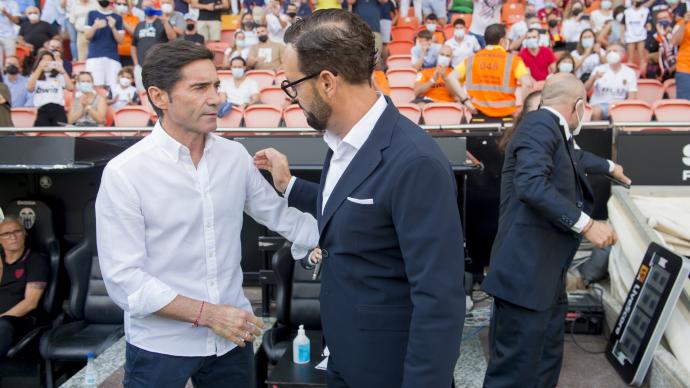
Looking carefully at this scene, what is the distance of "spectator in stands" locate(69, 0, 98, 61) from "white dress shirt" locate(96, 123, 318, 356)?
33.1 ft

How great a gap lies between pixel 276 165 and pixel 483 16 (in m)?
9.25

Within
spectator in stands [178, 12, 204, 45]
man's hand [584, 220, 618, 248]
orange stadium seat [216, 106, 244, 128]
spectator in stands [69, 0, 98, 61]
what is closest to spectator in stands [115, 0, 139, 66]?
spectator in stands [69, 0, 98, 61]

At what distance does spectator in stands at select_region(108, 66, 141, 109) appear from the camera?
372 inches

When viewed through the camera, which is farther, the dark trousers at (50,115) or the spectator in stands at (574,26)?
the spectator in stands at (574,26)

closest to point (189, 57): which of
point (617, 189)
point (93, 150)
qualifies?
point (93, 150)

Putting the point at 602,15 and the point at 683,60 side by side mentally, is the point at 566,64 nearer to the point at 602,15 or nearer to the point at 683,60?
the point at 683,60

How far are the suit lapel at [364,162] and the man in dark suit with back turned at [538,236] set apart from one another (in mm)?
1527

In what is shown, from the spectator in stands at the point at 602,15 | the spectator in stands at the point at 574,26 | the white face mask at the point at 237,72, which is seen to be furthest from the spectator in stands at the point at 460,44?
the white face mask at the point at 237,72

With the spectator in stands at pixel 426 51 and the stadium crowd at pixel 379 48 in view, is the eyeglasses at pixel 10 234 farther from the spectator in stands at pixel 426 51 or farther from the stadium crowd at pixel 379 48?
the spectator in stands at pixel 426 51

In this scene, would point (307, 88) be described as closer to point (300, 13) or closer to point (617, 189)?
point (617, 189)

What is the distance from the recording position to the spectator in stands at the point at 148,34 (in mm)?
10305

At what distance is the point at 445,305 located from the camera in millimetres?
1645

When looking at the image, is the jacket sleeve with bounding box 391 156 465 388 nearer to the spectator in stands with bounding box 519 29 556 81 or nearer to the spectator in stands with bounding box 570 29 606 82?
the spectator in stands with bounding box 519 29 556 81

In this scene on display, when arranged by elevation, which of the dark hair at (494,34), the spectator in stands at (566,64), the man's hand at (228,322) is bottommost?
the man's hand at (228,322)
